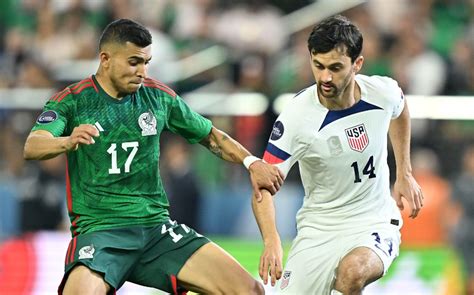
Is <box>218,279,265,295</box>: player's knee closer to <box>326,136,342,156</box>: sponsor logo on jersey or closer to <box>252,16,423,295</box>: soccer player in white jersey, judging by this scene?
<box>252,16,423,295</box>: soccer player in white jersey

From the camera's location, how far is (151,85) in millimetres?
7391

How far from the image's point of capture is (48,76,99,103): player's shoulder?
7070mm

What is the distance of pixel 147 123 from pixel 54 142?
2.61 feet

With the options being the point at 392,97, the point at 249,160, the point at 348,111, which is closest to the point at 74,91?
the point at 249,160

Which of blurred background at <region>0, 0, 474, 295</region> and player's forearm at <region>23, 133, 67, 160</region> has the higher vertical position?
player's forearm at <region>23, 133, 67, 160</region>

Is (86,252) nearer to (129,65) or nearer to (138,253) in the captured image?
(138,253)

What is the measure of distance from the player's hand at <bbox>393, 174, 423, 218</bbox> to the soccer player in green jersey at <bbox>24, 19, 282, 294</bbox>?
932 mm

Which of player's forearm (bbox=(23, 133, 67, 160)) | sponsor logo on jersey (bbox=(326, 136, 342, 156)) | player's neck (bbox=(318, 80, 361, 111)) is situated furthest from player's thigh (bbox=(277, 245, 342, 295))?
player's forearm (bbox=(23, 133, 67, 160))

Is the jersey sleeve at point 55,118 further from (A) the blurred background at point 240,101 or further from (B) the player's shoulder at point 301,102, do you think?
(A) the blurred background at point 240,101

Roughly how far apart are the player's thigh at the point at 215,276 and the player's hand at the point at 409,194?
1159 mm

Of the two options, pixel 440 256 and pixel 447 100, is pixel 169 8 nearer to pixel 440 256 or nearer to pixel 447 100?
pixel 447 100

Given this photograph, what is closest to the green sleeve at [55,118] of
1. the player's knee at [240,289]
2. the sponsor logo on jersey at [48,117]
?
the sponsor logo on jersey at [48,117]

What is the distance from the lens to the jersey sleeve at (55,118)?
6.83 metres

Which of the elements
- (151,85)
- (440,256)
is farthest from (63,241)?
(151,85)
